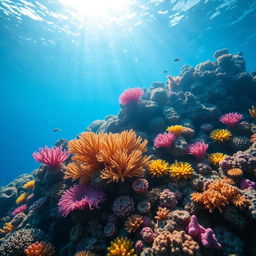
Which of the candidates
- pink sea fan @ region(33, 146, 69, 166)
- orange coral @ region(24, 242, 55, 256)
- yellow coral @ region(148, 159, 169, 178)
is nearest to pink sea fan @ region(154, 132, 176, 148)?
yellow coral @ region(148, 159, 169, 178)

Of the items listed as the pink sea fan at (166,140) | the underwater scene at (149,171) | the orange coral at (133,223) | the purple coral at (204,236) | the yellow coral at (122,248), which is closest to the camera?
the purple coral at (204,236)

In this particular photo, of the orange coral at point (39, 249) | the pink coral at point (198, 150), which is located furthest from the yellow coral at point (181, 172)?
the orange coral at point (39, 249)

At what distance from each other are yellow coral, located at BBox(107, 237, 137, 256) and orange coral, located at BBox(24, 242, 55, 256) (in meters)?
1.75

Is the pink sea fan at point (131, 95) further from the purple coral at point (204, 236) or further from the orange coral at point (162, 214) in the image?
the purple coral at point (204, 236)

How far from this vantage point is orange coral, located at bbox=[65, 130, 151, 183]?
143 inches

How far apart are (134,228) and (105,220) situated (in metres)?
0.88

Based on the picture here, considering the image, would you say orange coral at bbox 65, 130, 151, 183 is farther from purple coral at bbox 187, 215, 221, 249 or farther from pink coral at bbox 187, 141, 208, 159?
pink coral at bbox 187, 141, 208, 159

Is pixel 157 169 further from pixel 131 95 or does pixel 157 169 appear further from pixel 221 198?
pixel 131 95

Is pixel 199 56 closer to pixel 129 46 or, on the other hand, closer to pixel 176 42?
pixel 176 42

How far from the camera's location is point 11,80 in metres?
39.7

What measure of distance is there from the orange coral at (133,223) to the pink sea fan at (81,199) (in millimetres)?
740

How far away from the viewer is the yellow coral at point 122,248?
287cm

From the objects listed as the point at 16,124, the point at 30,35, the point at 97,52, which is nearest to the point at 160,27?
the point at 97,52

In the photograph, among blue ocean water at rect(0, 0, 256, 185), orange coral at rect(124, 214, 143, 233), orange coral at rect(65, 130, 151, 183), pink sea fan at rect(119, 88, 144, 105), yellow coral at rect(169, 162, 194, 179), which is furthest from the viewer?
blue ocean water at rect(0, 0, 256, 185)
